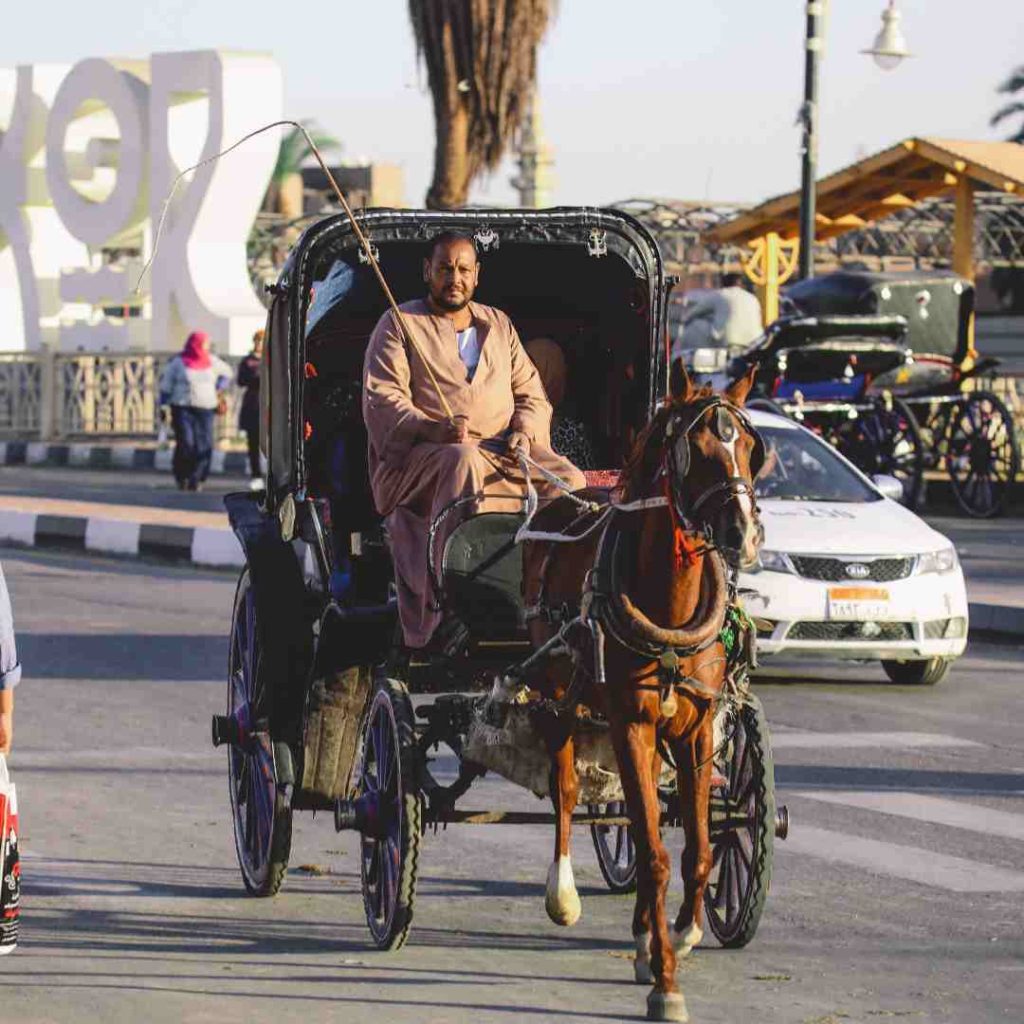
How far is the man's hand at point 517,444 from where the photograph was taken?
25.3 feet

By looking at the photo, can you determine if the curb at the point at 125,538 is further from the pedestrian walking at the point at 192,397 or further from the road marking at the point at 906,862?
the road marking at the point at 906,862

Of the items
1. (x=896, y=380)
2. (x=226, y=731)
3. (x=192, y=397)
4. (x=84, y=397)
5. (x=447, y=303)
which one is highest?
(x=447, y=303)

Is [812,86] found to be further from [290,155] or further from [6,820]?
[290,155]

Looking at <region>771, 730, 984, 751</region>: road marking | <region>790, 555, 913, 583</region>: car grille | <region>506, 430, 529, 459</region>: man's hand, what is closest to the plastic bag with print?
<region>506, 430, 529, 459</region>: man's hand

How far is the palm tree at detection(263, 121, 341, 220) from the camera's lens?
271 feet

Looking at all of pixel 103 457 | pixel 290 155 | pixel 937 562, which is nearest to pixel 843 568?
pixel 937 562

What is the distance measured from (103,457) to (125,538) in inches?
614

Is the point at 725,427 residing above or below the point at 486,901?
above

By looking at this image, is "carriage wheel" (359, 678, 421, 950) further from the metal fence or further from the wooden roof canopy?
the metal fence

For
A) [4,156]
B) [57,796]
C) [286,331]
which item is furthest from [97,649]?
[4,156]

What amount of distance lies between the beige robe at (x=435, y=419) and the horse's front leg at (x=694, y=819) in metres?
1.08

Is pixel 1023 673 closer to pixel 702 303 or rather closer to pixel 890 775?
pixel 890 775

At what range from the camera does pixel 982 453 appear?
25125 millimetres

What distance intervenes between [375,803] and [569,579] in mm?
871
